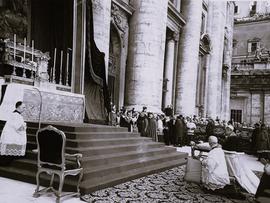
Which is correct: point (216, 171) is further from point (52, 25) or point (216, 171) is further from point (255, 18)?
point (255, 18)

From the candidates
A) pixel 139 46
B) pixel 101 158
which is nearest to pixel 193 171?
pixel 101 158

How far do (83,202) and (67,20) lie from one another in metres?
7.53

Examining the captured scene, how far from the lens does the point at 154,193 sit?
5.75 meters

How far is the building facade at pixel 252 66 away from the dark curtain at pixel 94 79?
23928 millimetres

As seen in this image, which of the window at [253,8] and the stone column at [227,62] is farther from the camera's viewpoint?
the window at [253,8]

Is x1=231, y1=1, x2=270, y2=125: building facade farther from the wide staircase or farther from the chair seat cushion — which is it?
the chair seat cushion

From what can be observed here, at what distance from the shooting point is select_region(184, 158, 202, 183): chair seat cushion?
692cm

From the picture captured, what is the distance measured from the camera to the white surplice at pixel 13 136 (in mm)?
6086

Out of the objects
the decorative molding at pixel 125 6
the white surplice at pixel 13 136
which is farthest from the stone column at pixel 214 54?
the white surplice at pixel 13 136

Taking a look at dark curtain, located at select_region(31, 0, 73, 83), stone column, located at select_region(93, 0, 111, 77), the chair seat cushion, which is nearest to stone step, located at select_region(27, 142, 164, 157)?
the chair seat cushion

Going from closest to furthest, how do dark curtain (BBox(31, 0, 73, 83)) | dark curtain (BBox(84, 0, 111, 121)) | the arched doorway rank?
dark curtain (BBox(84, 0, 111, 121)), dark curtain (BBox(31, 0, 73, 83)), the arched doorway

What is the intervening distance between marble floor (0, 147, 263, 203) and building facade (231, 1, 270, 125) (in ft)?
88.5

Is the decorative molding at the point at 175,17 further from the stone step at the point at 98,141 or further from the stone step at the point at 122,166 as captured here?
the stone step at the point at 98,141

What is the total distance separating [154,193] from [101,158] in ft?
4.34
